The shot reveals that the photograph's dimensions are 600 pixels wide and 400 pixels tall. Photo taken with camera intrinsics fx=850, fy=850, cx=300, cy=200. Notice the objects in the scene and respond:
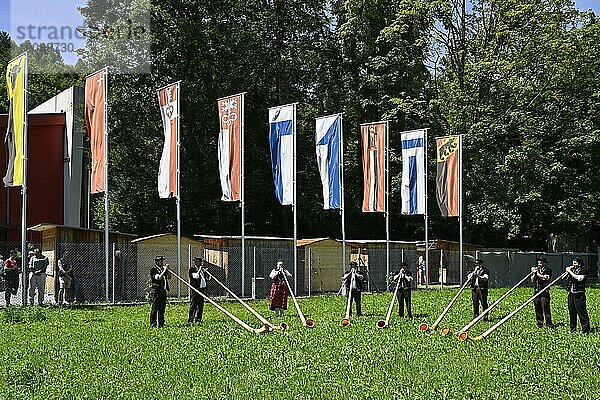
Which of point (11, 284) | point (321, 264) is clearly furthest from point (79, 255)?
point (321, 264)

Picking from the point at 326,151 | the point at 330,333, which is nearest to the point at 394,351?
the point at 330,333

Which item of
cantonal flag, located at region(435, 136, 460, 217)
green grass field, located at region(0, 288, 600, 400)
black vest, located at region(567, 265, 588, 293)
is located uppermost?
cantonal flag, located at region(435, 136, 460, 217)

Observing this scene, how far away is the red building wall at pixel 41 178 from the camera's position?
148ft

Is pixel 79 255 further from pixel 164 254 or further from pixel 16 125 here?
pixel 16 125

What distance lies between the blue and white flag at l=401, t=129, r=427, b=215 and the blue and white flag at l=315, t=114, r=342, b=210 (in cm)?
531

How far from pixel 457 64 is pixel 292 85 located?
993 centimetres

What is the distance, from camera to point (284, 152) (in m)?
33.0

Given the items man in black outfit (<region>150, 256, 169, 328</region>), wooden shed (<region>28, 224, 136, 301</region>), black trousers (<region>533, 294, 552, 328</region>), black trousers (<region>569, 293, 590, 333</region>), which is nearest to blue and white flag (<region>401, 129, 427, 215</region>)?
wooden shed (<region>28, 224, 136, 301</region>)

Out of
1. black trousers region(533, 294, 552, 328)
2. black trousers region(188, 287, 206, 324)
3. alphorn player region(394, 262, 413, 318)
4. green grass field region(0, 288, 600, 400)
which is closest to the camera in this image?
green grass field region(0, 288, 600, 400)

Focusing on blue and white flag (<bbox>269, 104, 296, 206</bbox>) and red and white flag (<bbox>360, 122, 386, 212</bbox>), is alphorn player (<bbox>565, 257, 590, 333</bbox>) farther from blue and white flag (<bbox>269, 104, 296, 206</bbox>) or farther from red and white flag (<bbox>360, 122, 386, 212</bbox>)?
red and white flag (<bbox>360, 122, 386, 212</bbox>)

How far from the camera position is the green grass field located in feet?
39.5

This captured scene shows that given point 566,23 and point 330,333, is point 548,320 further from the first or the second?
point 566,23

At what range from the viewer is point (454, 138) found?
127 feet

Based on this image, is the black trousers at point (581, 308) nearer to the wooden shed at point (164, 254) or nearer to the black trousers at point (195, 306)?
the black trousers at point (195, 306)
